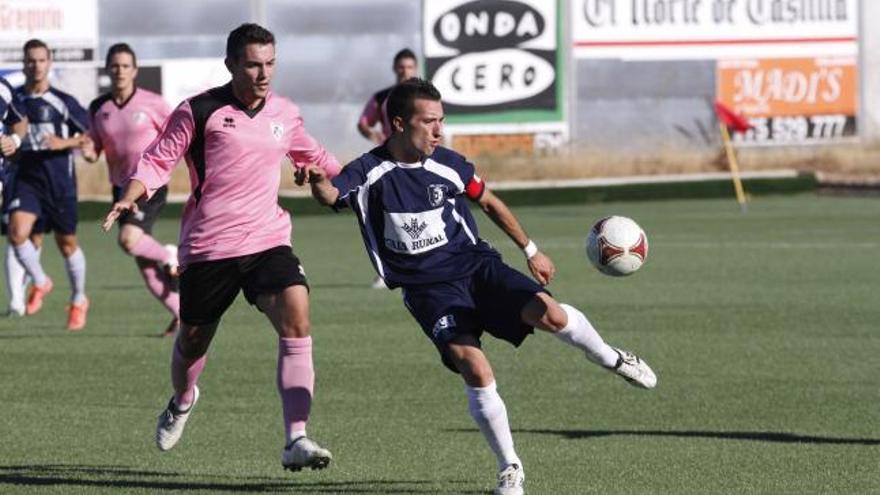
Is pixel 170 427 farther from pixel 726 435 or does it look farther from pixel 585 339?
pixel 726 435

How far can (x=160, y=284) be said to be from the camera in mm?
15758

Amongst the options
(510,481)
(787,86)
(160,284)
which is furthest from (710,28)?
(510,481)

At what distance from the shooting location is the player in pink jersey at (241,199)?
934 cm

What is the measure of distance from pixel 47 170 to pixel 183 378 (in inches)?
305

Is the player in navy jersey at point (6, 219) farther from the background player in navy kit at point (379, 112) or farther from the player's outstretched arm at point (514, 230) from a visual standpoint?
the player's outstretched arm at point (514, 230)

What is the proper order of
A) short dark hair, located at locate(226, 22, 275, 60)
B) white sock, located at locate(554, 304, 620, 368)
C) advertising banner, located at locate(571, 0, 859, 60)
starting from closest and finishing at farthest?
white sock, located at locate(554, 304, 620, 368) → short dark hair, located at locate(226, 22, 275, 60) → advertising banner, located at locate(571, 0, 859, 60)

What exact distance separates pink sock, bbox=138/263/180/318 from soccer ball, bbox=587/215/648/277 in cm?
655

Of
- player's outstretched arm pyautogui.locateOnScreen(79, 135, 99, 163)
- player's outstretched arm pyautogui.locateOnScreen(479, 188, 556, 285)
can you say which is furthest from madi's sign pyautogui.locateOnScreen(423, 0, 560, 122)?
player's outstretched arm pyautogui.locateOnScreen(479, 188, 556, 285)

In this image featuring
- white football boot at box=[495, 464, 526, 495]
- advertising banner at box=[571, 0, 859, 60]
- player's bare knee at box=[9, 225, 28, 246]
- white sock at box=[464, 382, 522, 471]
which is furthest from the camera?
→ advertising banner at box=[571, 0, 859, 60]

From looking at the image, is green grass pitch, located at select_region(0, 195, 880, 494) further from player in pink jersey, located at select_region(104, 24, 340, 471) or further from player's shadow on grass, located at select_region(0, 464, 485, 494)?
player in pink jersey, located at select_region(104, 24, 340, 471)

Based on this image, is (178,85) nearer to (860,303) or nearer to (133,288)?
(133,288)

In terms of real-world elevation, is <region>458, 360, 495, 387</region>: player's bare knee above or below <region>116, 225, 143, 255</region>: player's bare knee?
above

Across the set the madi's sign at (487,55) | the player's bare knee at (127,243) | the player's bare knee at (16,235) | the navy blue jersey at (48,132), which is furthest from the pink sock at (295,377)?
the madi's sign at (487,55)

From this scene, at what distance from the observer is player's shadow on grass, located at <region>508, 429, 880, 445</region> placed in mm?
10266
